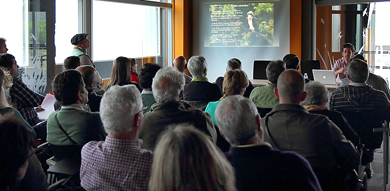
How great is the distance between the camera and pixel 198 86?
4.90m

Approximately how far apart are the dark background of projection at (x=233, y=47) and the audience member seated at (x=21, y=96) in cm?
740

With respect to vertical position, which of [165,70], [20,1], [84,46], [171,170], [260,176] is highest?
[20,1]

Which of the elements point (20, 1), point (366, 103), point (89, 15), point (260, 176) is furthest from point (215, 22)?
point (260, 176)

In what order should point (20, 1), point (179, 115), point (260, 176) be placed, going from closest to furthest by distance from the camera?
point (260, 176)
point (179, 115)
point (20, 1)

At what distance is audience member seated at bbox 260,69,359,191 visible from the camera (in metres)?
2.71

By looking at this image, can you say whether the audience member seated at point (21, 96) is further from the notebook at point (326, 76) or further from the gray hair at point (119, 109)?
Answer: the notebook at point (326, 76)

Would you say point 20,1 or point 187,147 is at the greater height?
point 20,1

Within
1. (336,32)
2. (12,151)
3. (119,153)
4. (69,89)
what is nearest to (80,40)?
(69,89)

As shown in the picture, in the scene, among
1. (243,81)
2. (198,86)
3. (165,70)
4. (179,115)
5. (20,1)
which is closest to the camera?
(179,115)

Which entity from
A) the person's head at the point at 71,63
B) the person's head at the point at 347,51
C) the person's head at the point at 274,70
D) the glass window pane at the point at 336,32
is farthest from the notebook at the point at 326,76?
the person's head at the point at 71,63

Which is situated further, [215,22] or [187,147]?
[215,22]

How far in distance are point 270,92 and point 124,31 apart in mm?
6065

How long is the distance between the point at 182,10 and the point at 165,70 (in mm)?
8334

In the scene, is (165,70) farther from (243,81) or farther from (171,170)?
(171,170)
